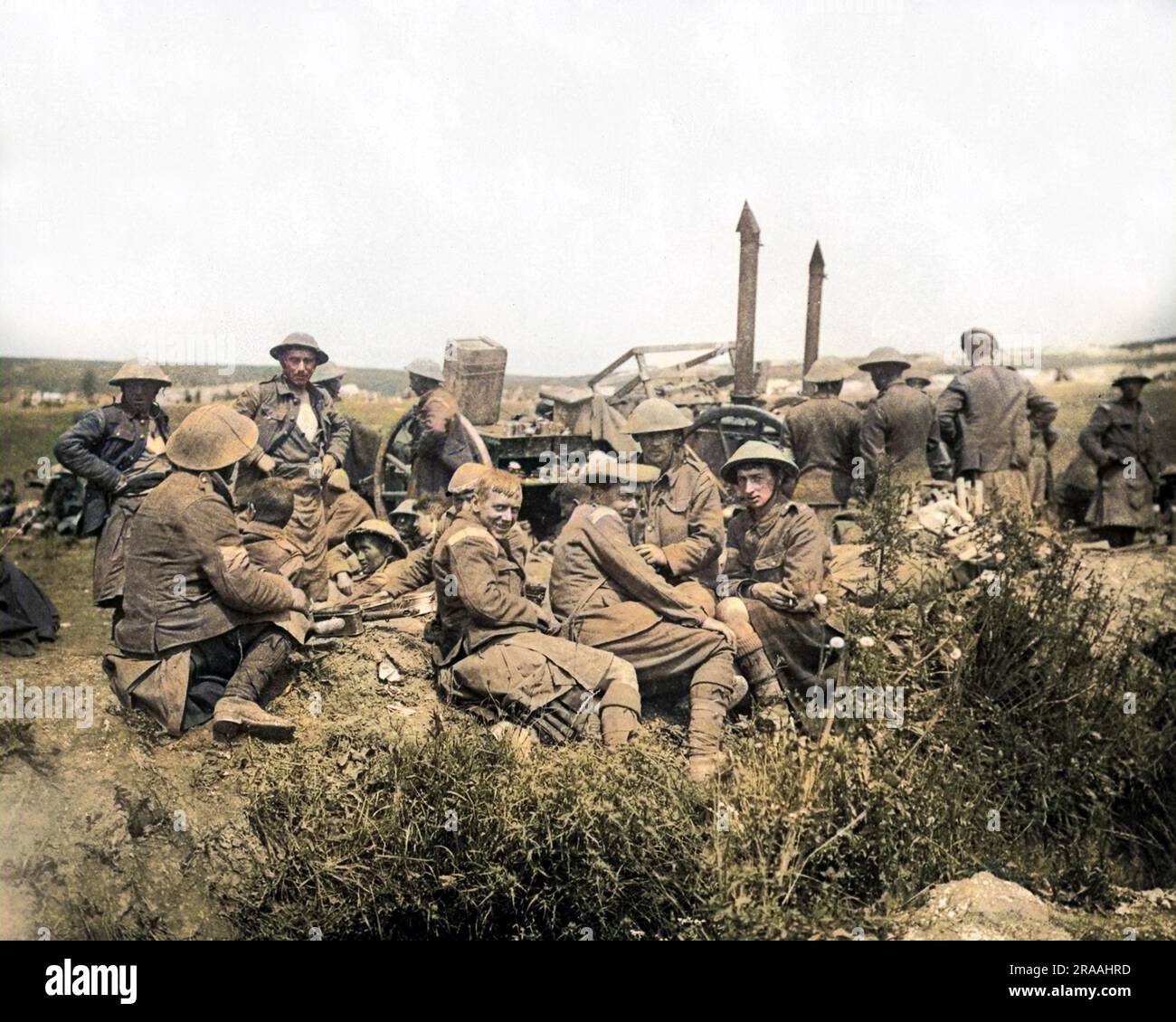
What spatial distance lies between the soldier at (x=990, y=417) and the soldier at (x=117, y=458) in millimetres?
5896

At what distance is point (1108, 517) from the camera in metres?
10.1

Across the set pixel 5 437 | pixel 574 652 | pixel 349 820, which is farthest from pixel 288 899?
pixel 5 437

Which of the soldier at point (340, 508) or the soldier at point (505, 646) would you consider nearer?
the soldier at point (505, 646)

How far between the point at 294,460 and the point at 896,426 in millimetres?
4571

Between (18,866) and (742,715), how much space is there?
12.5 ft

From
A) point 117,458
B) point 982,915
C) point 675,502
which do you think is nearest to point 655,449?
point 675,502

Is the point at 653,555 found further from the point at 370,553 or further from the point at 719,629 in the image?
the point at 370,553

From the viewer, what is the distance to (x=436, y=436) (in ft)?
29.8

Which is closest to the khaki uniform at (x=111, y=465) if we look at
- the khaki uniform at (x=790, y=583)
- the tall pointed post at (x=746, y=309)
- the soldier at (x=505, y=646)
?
the soldier at (x=505, y=646)

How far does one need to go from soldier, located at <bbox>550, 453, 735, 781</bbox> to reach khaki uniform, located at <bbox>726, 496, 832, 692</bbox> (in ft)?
1.22

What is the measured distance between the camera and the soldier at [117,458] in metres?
7.25

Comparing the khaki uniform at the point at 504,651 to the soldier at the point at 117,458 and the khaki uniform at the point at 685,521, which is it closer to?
the khaki uniform at the point at 685,521
